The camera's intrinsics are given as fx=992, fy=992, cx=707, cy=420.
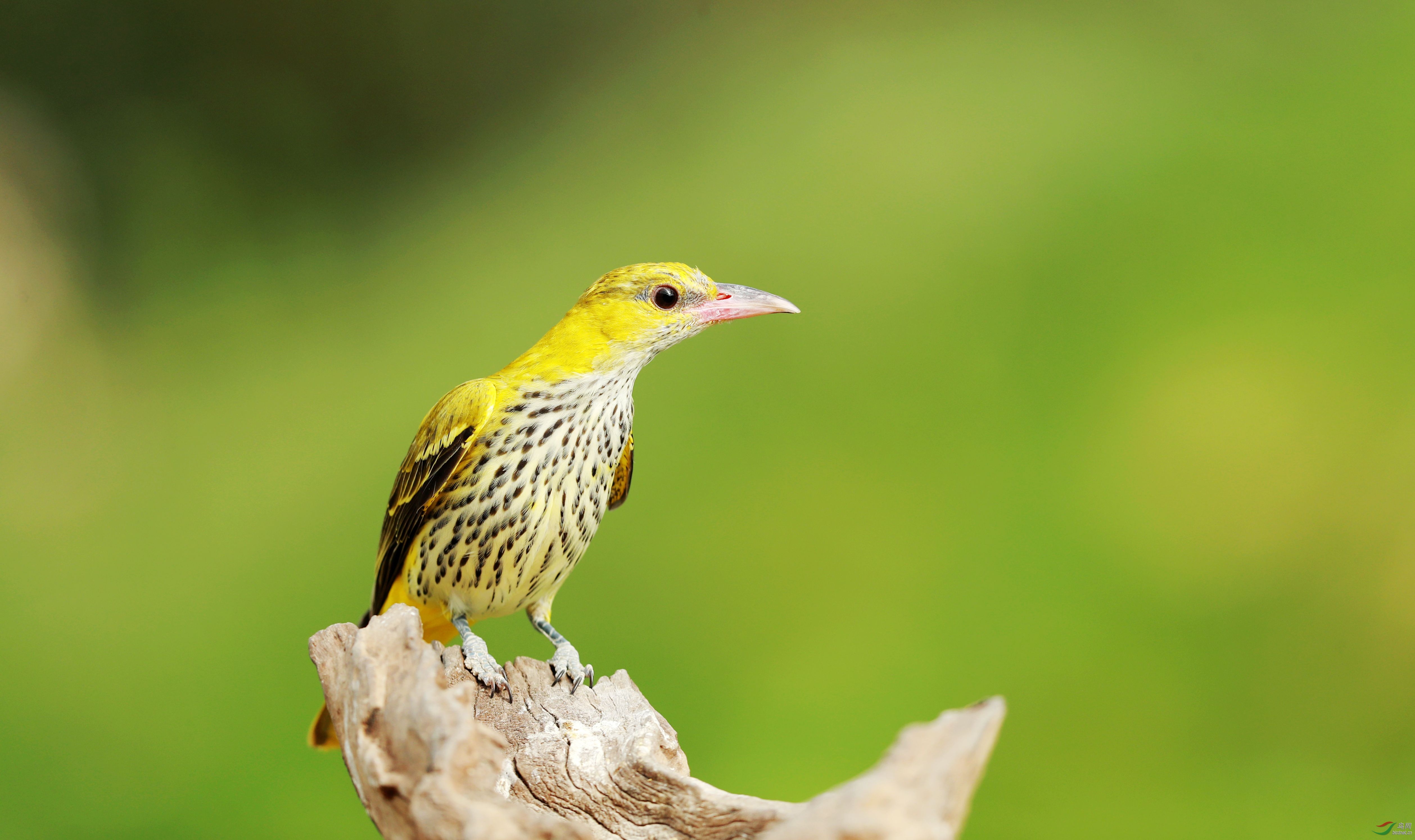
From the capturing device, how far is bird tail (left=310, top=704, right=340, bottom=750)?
3.22 metres

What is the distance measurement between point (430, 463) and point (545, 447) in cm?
39

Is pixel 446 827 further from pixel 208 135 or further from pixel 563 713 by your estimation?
pixel 208 135

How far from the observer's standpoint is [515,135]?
691 cm

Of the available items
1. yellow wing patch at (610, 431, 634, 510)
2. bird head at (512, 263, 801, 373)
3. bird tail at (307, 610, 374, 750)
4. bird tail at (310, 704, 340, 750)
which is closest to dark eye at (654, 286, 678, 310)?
bird head at (512, 263, 801, 373)

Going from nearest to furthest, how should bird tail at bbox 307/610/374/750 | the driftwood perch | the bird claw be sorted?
the driftwood perch → the bird claw → bird tail at bbox 307/610/374/750

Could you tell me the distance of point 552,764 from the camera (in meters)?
2.57

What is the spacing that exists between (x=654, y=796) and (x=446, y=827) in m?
0.67

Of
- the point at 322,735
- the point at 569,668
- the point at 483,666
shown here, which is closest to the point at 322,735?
the point at 322,735

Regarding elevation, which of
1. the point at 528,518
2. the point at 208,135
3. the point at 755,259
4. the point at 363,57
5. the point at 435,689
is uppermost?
the point at 363,57

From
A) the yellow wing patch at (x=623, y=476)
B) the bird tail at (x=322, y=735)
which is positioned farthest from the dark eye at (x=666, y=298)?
the bird tail at (x=322, y=735)

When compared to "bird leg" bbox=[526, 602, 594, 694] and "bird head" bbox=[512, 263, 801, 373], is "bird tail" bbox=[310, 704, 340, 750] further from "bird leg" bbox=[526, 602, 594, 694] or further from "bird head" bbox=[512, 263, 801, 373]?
"bird head" bbox=[512, 263, 801, 373]

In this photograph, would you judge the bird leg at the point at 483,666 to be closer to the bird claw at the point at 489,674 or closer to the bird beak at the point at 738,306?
the bird claw at the point at 489,674

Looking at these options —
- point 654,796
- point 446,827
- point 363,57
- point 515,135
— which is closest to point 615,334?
point 654,796

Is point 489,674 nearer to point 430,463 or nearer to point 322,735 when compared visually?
point 430,463
